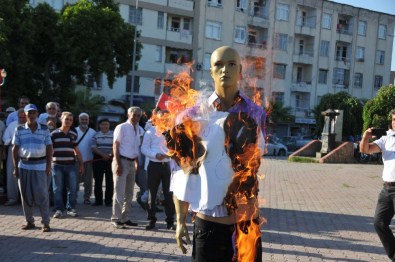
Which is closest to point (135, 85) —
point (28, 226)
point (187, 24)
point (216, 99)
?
point (187, 24)

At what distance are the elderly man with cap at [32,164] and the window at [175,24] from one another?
33.9 meters

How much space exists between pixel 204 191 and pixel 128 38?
83.1 ft

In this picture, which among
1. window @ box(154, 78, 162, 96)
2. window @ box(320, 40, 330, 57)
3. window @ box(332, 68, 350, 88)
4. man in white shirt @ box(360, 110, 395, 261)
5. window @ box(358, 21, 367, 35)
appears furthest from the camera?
window @ box(358, 21, 367, 35)

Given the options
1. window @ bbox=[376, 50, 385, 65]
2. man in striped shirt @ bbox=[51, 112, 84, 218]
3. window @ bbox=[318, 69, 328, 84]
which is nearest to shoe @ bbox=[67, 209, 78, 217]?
man in striped shirt @ bbox=[51, 112, 84, 218]

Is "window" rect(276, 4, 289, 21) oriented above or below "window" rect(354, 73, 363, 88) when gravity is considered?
above

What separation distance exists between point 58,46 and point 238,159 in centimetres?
2357

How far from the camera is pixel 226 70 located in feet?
10.3

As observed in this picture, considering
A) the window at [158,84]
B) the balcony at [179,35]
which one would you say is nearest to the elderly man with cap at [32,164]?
the window at [158,84]

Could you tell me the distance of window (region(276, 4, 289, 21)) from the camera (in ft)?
144

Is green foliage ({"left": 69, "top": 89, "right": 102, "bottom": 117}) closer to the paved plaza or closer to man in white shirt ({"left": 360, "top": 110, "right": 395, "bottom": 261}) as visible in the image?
the paved plaza

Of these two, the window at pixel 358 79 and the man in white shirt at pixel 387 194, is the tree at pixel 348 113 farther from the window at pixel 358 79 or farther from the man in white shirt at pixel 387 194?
the man in white shirt at pixel 387 194

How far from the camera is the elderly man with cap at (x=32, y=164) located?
7.00 metres

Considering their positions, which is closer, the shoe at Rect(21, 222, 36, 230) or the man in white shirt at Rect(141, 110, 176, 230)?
the shoe at Rect(21, 222, 36, 230)

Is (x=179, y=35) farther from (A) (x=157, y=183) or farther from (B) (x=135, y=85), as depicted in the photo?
(A) (x=157, y=183)
